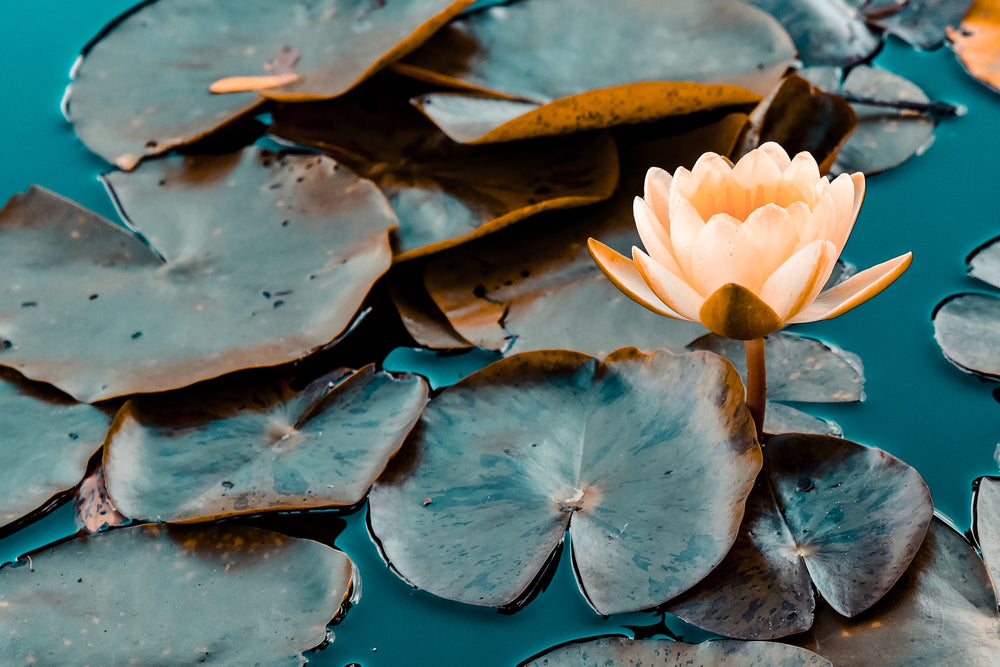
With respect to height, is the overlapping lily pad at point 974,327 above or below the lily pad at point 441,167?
below

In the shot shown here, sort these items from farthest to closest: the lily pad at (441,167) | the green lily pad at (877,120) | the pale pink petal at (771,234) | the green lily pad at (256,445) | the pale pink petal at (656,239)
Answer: the green lily pad at (877,120)
the lily pad at (441,167)
the green lily pad at (256,445)
the pale pink petal at (656,239)
the pale pink petal at (771,234)

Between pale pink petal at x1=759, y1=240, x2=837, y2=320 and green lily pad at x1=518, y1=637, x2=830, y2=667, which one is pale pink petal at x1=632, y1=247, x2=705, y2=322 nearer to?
pale pink petal at x1=759, y1=240, x2=837, y2=320

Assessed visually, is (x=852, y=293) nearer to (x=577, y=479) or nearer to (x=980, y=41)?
(x=577, y=479)

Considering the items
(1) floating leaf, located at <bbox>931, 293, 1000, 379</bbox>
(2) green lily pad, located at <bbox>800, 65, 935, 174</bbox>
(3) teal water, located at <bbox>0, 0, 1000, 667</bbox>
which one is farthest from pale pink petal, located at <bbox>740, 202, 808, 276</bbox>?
(2) green lily pad, located at <bbox>800, 65, 935, 174</bbox>

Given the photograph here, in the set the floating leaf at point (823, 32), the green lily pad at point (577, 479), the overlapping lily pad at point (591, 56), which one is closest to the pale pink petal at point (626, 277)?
the green lily pad at point (577, 479)

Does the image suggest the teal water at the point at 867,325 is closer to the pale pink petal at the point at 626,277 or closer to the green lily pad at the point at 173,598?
the green lily pad at the point at 173,598
